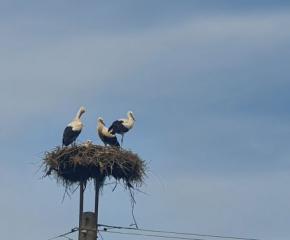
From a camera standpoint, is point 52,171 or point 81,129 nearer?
point 52,171

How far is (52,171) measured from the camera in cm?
1622

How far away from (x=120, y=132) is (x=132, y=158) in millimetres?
3400

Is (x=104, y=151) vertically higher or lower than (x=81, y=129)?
lower

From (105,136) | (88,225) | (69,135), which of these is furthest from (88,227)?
(105,136)

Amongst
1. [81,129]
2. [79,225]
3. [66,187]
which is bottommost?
[79,225]

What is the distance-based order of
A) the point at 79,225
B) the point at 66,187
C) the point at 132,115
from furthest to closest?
the point at 132,115 < the point at 66,187 < the point at 79,225

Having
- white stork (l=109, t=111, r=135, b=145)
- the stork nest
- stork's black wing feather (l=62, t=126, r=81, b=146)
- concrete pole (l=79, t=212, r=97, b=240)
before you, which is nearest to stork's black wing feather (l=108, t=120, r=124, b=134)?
white stork (l=109, t=111, r=135, b=145)

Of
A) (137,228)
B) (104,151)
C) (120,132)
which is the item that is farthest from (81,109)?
(137,228)

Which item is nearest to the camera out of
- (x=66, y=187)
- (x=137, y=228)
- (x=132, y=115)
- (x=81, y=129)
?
(x=137, y=228)

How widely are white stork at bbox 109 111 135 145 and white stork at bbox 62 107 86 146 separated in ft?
2.62

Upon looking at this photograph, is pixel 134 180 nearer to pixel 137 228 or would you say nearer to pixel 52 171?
pixel 52 171

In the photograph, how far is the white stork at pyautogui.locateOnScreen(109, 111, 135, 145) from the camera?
1968 centimetres

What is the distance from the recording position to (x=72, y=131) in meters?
18.6

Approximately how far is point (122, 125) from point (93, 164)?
166 inches
